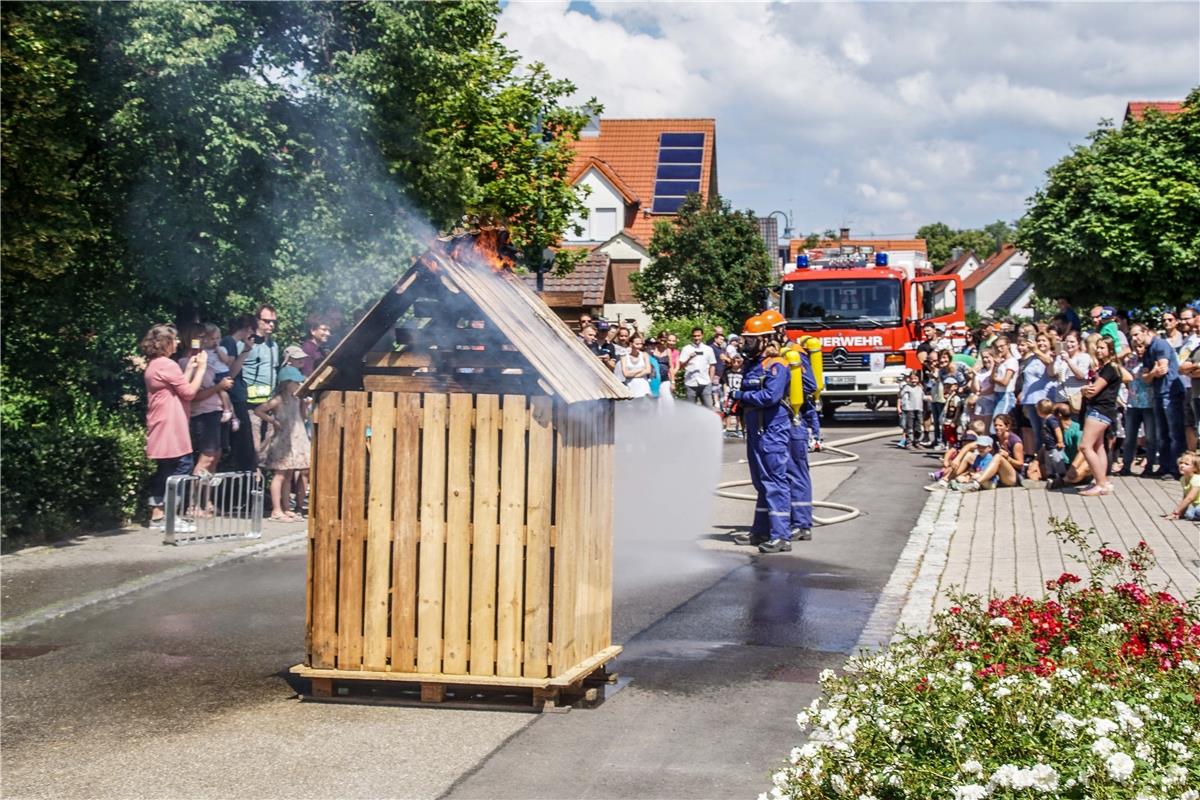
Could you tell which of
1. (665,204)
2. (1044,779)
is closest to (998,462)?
(1044,779)

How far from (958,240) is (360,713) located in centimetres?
14470

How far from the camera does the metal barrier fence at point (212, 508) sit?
11.8 m

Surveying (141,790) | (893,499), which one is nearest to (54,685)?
(141,790)

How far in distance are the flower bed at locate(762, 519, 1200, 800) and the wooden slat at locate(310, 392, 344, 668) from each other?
95.3 inches

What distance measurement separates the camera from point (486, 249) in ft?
23.7

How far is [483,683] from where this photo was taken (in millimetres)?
6441

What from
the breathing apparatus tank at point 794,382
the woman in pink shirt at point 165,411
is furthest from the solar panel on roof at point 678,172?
the woman in pink shirt at point 165,411

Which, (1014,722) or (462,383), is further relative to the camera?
(462,383)

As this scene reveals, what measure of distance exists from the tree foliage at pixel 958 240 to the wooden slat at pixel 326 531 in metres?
139

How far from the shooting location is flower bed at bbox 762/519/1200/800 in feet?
12.1

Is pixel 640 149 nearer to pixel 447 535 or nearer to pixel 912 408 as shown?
pixel 912 408

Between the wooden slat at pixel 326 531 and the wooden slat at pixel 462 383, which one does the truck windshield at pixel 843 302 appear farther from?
the wooden slat at pixel 326 531

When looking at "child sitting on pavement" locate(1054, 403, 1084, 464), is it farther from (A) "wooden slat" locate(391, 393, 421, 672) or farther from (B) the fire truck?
(A) "wooden slat" locate(391, 393, 421, 672)

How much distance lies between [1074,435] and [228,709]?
41.3 feet
